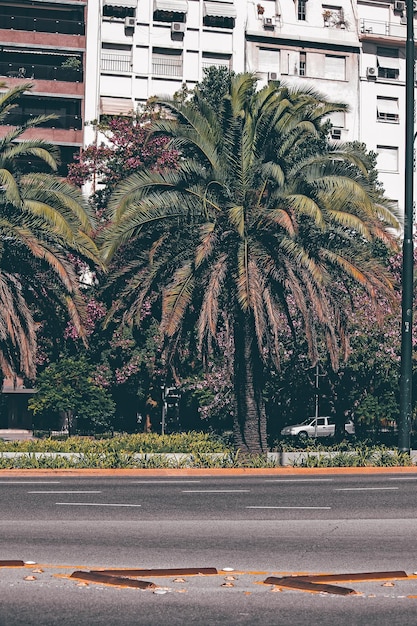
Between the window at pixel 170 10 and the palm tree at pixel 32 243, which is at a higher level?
the window at pixel 170 10

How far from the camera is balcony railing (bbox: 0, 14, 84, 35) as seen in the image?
6938 centimetres

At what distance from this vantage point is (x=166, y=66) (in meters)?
70.1

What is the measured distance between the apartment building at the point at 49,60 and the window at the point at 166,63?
4.38 metres

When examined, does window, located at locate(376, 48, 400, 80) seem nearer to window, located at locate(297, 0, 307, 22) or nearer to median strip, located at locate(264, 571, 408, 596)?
window, located at locate(297, 0, 307, 22)

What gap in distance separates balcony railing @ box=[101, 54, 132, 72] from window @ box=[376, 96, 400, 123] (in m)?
16.1

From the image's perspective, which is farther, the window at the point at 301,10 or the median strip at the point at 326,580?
the window at the point at 301,10

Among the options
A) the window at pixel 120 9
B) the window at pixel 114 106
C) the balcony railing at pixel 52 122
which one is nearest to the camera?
the window at pixel 114 106

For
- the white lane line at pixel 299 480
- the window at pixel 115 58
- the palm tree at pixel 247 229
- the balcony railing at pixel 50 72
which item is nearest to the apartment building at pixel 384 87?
the window at pixel 115 58

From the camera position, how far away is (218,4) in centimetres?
7081

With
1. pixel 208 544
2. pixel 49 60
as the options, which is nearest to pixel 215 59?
pixel 49 60

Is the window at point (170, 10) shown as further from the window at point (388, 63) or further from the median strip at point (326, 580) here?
the median strip at point (326, 580)

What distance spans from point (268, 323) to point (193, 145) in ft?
15.1

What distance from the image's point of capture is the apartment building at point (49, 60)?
67375 mm

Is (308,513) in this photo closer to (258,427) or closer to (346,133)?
(258,427)
